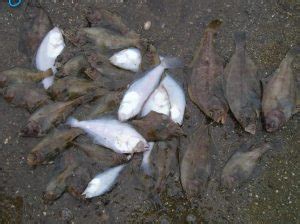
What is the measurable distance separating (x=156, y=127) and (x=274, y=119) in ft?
4.38

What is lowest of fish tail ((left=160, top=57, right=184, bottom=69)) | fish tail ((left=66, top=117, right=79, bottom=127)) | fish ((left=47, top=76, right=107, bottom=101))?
fish tail ((left=66, top=117, right=79, bottom=127))

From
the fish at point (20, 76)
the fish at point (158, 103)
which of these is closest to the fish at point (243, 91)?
the fish at point (158, 103)

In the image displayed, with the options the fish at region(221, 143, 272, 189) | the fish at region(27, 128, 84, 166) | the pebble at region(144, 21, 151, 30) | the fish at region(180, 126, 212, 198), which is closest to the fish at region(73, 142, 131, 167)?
the fish at region(27, 128, 84, 166)

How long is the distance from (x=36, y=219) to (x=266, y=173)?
266cm

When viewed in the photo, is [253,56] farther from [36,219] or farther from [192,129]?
[36,219]

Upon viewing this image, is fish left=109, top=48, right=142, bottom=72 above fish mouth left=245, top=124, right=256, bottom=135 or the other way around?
above

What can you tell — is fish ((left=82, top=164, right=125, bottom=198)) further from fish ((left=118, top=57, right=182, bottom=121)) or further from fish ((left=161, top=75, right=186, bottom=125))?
fish ((left=161, top=75, right=186, bottom=125))

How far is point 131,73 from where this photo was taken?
17.3 ft

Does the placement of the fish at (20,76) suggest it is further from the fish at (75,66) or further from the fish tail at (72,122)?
the fish tail at (72,122)

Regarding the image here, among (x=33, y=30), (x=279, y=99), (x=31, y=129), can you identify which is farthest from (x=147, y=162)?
(x=33, y=30)

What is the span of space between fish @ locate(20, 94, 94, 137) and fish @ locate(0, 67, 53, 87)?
0.37m

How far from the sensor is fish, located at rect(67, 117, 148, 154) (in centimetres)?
502

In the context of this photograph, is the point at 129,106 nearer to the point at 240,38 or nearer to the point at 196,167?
the point at 196,167

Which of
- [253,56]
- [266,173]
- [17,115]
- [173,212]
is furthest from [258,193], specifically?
[17,115]
